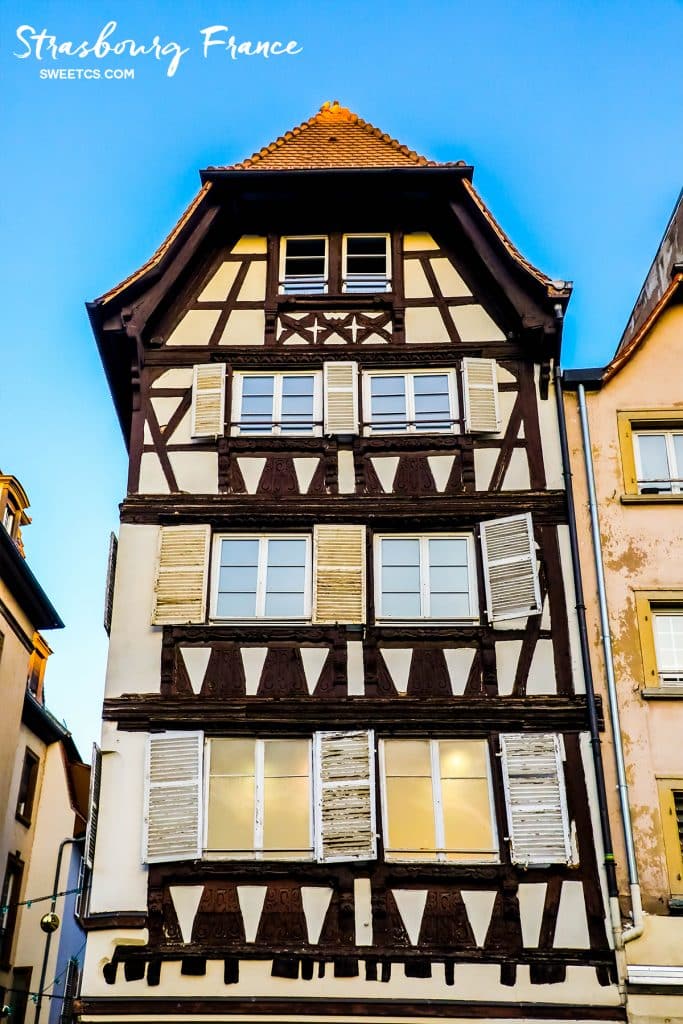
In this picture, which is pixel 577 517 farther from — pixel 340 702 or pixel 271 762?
pixel 271 762

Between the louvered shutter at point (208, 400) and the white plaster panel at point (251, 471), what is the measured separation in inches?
22.3

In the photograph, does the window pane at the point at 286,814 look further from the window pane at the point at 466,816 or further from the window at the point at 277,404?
the window at the point at 277,404

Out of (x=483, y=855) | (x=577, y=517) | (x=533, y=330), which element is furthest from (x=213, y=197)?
(x=483, y=855)

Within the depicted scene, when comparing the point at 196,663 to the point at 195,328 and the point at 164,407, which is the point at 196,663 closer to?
the point at 164,407

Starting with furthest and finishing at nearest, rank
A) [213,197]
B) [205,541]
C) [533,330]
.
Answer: [213,197], [533,330], [205,541]

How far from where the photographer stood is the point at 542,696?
48.9 ft

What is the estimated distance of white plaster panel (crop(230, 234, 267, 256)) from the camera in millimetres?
18672

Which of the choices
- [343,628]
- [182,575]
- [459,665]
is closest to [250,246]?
[182,575]

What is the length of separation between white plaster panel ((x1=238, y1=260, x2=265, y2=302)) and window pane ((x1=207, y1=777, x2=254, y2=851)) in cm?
754

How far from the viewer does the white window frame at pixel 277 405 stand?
17.0 metres

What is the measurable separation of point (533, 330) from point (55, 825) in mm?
15017

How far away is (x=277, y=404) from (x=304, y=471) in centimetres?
130

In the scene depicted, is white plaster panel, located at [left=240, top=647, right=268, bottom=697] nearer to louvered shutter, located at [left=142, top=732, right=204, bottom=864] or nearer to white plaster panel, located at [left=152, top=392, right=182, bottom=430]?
louvered shutter, located at [left=142, top=732, right=204, bottom=864]

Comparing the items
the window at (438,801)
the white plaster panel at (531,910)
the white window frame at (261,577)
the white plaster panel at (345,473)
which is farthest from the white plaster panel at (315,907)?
the white plaster panel at (345,473)
